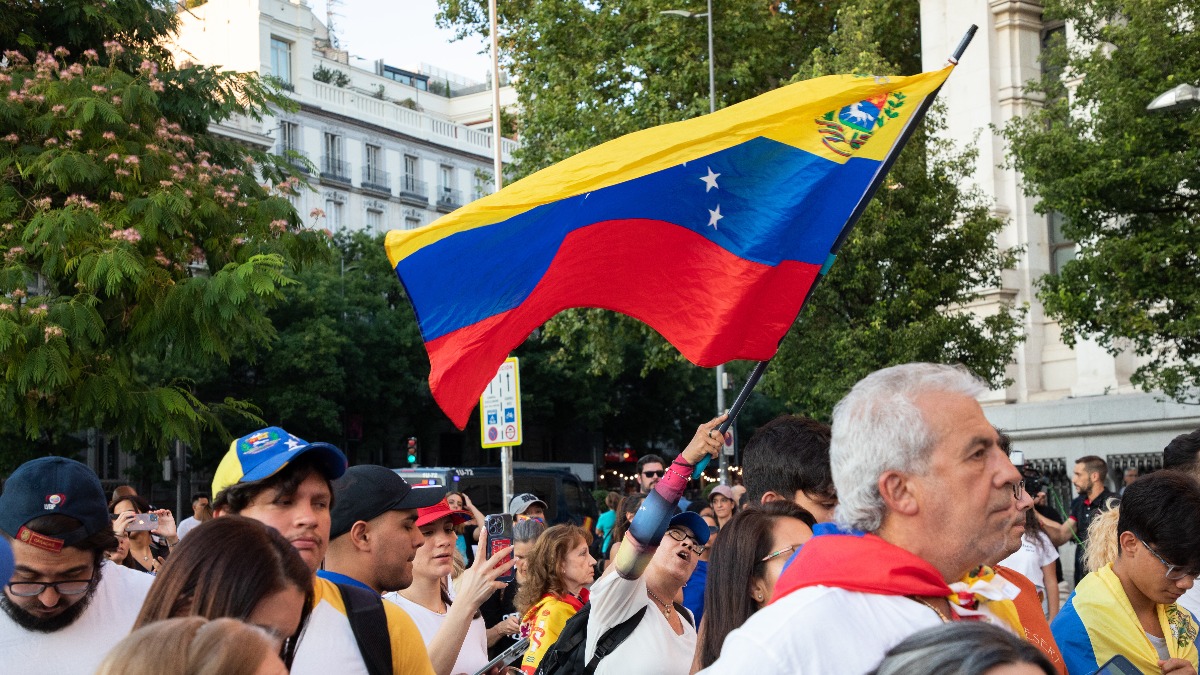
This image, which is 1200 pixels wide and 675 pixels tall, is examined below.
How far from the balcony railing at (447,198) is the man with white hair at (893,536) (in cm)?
6335

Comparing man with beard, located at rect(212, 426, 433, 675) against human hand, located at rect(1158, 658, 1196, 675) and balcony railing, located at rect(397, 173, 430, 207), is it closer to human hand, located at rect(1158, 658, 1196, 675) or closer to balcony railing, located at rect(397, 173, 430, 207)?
human hand, located at rect(1158, 658, 1196, 675)

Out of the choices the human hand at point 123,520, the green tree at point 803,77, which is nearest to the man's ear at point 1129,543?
the human hand at point 123,520

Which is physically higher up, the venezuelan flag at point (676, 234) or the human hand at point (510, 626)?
the venezuelan flag at point (676, 234)

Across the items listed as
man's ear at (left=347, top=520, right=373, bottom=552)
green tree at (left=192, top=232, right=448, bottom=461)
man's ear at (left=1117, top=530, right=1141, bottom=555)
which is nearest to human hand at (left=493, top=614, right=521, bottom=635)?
man's ear at (left=347, top=520, right=373, bottom=552)

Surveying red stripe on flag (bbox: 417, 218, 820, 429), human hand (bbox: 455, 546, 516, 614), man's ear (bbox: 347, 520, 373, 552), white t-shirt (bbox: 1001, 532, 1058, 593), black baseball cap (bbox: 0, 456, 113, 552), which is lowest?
white t-shirt (bbox: 1001, 532, 1058, 593)

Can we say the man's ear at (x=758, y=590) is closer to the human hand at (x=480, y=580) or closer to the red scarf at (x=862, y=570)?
the human hand at (x=480, y=580)


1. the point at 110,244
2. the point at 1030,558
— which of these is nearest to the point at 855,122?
the point at 1030,558

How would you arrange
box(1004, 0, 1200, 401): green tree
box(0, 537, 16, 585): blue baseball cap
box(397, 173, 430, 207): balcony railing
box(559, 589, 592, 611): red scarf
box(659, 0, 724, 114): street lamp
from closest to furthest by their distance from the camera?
box(0, 537, 16, 585): blue baseball cap
box(559, 589, 592, 611): red scarf
box(1004, 0, 1200, 401): green tree
box(659, 0, 724, 114): street lamp
box(397, 173, 430, 207): balcony railing

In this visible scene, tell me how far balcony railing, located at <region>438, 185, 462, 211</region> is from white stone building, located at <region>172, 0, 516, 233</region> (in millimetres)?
46

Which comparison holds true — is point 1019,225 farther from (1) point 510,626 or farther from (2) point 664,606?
(2) point 664,606

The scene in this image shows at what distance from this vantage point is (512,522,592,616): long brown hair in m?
6.81

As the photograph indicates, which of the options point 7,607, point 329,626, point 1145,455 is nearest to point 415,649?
point 329,626

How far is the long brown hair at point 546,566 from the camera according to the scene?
22.4 ft

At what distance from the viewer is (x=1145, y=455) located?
78.3 feet
